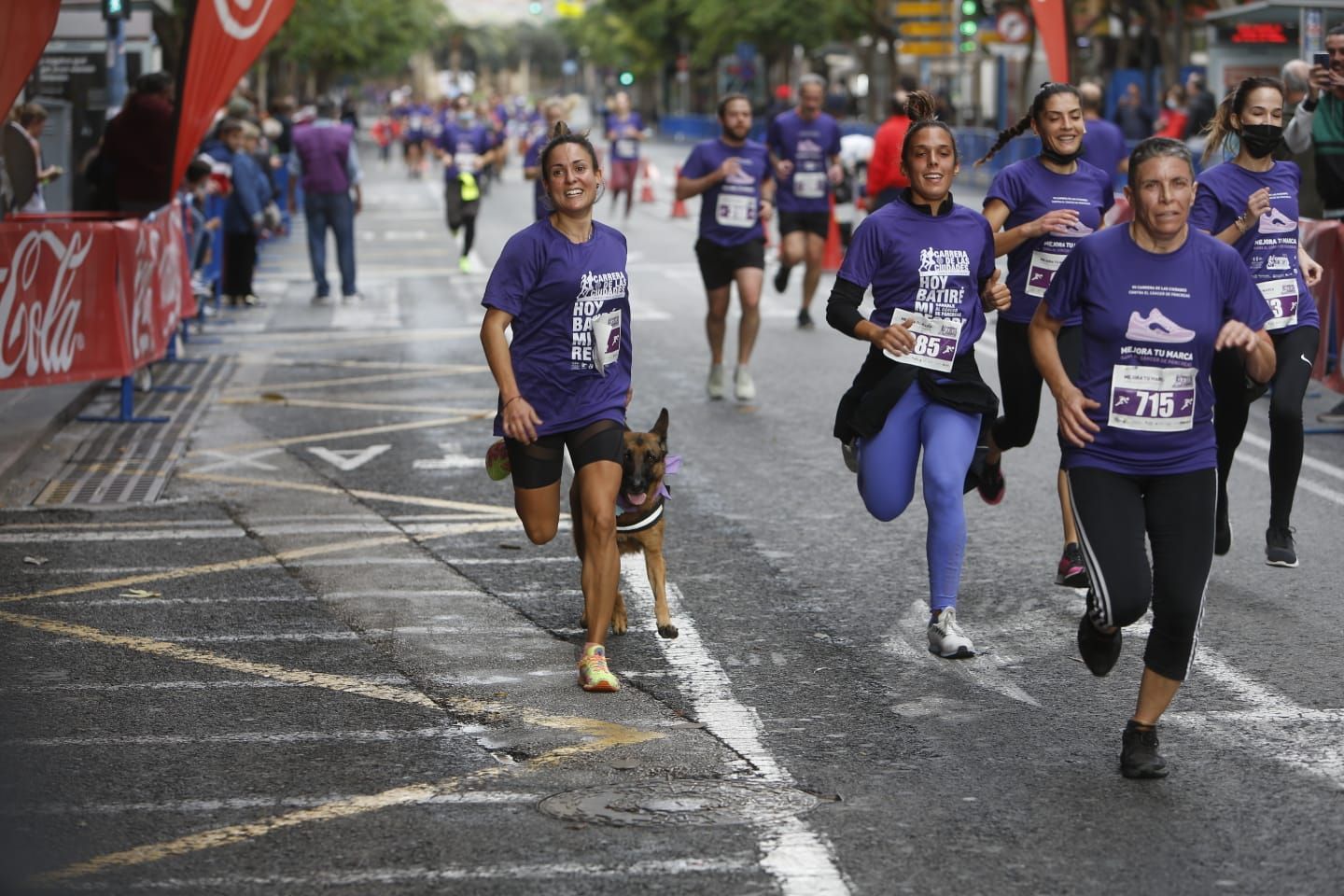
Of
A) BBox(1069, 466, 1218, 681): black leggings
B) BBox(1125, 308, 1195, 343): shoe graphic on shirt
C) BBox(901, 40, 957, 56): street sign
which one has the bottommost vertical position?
BBox(1069, 466, 1218, 681): black leggings

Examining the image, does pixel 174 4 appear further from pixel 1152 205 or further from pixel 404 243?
pixel 1152 205

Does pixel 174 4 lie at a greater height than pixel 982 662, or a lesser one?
greater

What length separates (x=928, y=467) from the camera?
7.07 m

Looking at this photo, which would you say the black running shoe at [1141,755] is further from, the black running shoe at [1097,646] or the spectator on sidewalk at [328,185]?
the spectator on sidewalk at [328,185]

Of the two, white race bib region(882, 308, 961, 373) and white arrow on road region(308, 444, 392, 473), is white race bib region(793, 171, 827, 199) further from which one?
white race bib region(882, 308, 961, 373)

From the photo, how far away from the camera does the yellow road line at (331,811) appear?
5.04 meters

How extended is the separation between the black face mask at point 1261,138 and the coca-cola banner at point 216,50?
673 cm

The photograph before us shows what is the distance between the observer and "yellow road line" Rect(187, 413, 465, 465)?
11961mm

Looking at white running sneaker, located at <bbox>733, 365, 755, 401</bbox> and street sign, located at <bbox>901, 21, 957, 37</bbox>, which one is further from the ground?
street sign, located at <bbox>901, 21, 957, 37</bbox>

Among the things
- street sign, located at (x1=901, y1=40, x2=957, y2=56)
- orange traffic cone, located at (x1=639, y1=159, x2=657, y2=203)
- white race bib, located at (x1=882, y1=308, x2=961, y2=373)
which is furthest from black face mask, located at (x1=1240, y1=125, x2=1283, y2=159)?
street sign, located at (x1=901, y1=40, x2=957, y2=56)

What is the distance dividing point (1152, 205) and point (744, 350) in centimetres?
777

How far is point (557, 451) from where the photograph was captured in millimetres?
7008

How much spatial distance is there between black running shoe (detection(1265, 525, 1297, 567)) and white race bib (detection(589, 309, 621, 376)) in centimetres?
299

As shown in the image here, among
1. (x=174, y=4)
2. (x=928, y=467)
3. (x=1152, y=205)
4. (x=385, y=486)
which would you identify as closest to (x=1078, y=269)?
(x=1152, y=205)
